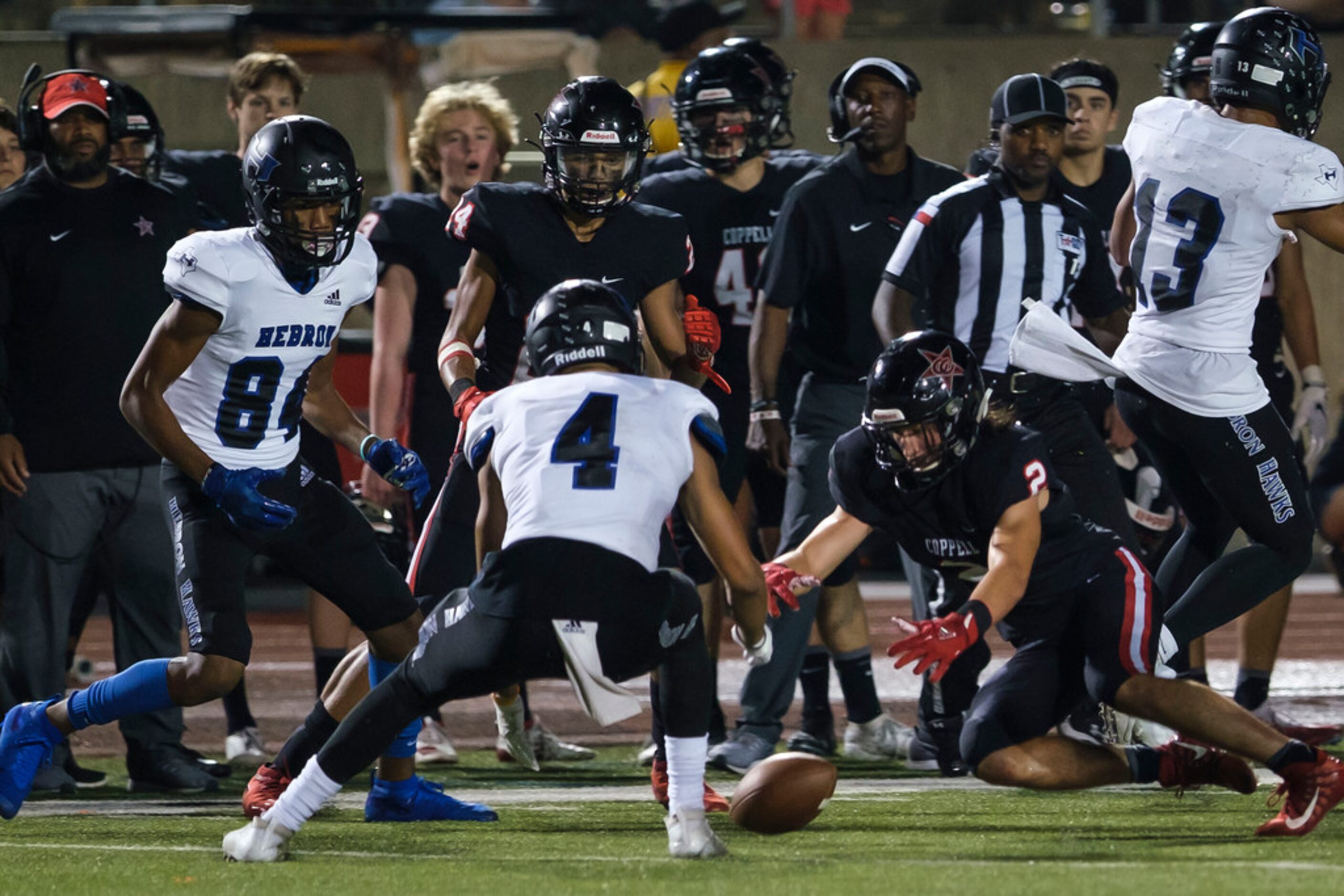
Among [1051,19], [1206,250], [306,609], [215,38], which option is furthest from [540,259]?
[1051,19]

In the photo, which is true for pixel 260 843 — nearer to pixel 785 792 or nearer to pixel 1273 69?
pixel 785 792

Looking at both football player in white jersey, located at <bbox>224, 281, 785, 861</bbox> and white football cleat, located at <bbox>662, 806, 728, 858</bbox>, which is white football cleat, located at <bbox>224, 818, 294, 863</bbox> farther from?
white football cleat, located at <bbox>662, 806, 728, 858</bbox>

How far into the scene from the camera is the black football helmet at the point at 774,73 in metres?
7.18

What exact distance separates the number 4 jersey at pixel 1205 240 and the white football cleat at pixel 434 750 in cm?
253

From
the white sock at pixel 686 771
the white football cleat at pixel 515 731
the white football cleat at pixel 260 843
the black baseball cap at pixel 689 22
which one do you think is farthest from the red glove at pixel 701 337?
the black baseball cap at pixel 689 22

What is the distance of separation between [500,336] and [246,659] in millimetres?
1215

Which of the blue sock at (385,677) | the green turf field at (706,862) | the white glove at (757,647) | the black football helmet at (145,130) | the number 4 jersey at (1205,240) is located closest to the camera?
the green turf field at (706,862)

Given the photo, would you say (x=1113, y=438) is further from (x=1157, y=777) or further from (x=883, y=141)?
(x=1157, y=777)

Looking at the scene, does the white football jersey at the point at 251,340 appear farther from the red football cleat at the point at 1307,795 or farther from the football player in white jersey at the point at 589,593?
the red football cleat at the point at 1307,795

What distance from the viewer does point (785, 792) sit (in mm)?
4895

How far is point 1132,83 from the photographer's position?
1299cm

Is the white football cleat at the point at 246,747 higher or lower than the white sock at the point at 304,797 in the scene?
lower

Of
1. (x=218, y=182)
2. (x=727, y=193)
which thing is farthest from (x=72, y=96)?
(x=727, y=193)

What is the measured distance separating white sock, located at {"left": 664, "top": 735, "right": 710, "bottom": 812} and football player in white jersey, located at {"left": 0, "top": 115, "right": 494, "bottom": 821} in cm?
112
